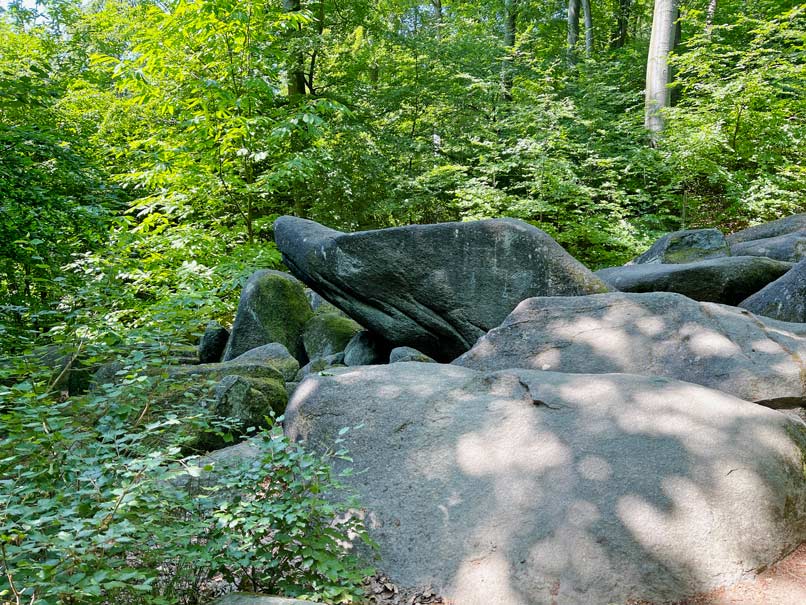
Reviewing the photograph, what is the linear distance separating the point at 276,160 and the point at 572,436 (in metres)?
9.06

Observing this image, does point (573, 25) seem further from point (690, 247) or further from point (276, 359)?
point (276, 359)

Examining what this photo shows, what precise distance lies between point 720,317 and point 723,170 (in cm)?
936

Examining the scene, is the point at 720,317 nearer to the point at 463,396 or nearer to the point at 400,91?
the point at 463,396

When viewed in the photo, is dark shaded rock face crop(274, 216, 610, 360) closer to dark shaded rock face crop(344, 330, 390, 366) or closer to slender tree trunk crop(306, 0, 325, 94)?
dark shaded rock face crop(344, 330, 390, 366)

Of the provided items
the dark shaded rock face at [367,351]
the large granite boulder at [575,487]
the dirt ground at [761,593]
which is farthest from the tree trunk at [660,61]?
the dirt ground at [761,593]

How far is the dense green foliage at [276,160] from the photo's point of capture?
3.02m

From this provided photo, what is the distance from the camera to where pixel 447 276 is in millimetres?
6477

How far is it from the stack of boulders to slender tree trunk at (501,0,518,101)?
10.6m

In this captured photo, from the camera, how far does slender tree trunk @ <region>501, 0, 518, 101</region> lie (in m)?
15.6

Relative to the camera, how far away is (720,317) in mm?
4695

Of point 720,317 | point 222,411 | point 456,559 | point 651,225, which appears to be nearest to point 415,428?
point 456,559

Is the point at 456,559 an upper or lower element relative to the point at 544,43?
lower

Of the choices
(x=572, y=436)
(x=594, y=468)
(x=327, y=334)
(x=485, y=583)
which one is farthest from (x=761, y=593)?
(x=327, y=334)

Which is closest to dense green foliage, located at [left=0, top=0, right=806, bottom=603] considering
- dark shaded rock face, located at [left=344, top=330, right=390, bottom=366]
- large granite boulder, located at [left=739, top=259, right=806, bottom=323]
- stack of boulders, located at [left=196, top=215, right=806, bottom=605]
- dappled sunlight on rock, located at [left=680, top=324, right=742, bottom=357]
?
stack of boulders, located at [left=196, top=215, right=806, bottom=605]
